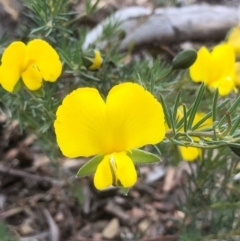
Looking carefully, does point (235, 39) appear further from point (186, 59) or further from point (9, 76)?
point (9, 76)

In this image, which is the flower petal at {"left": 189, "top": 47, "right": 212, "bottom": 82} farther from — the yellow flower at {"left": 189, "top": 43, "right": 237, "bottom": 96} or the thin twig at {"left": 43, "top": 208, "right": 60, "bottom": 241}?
the thin twig at {"left": 43, "top": 208, "right": 60, "bottom": 241}

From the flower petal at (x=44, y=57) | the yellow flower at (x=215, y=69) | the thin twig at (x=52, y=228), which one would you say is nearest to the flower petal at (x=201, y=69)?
the yellow flower at (x=215, y=69)

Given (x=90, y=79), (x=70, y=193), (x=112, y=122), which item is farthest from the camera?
(x=70, y=193)

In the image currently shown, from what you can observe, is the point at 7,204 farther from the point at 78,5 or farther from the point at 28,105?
the point at 78,5

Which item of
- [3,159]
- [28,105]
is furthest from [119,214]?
[28,105]

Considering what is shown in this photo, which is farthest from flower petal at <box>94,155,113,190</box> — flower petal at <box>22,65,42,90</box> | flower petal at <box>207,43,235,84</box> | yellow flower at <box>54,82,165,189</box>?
flower petal at <box>207,43,235,84</box>

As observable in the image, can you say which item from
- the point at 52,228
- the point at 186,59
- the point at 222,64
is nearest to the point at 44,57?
Answer: the point at 186,59
